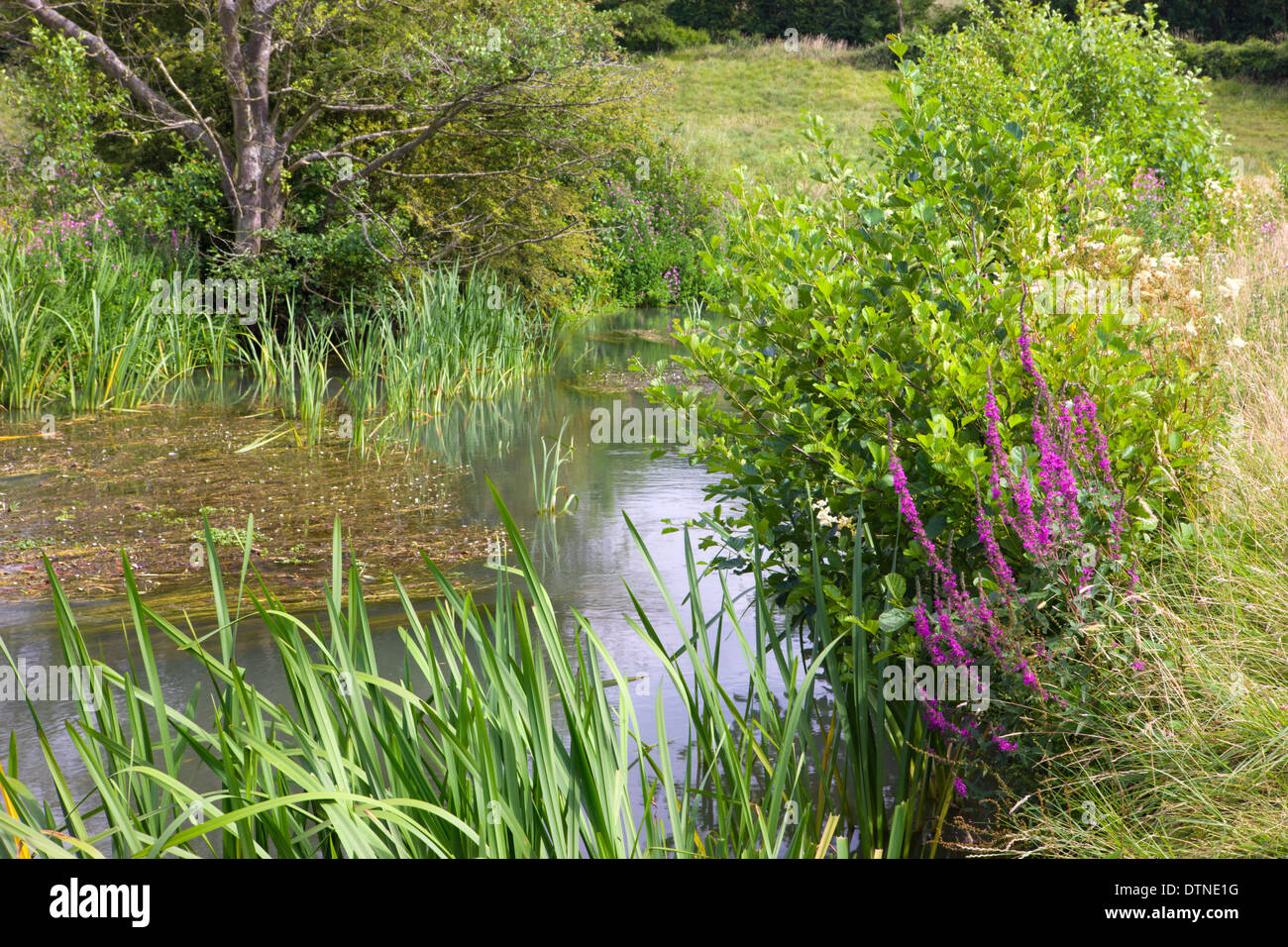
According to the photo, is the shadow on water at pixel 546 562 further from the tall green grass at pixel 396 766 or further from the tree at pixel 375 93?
the tree at pixel 375 93

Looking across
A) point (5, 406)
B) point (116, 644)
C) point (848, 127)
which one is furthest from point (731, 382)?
point (848, 127)

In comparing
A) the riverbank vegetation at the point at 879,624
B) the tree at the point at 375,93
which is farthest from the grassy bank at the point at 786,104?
the riverbank vegetation at the point at 879,624

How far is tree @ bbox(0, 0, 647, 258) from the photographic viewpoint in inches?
396

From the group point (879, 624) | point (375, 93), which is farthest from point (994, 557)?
point (375, 93)

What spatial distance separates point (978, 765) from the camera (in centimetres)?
258

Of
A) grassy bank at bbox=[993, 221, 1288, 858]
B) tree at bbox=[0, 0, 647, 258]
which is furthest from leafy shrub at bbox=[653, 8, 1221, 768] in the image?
tree at bbox=[0, 0, 647, 258]

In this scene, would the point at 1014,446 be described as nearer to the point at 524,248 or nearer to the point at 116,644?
the point at 116,644

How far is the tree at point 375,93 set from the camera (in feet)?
33.0

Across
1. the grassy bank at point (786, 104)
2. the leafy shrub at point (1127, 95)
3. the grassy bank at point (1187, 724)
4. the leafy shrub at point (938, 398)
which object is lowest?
the grassy bank at point (1187, 724)

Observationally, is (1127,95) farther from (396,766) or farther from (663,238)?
(663,238)

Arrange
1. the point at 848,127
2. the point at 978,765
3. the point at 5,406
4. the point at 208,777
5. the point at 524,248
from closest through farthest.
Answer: the point at 978,765 → the point at 208,777 → the point at 5,406 → the point at 524,248 → the point at 848,127

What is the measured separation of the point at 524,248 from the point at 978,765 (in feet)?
33.6

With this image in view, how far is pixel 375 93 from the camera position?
10789 mm

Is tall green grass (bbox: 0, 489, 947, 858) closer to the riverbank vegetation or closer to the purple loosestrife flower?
the riverbank vegetation
